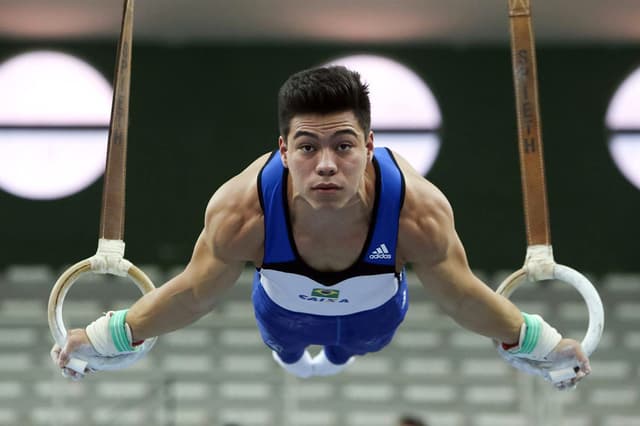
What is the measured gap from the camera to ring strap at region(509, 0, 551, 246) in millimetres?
3297

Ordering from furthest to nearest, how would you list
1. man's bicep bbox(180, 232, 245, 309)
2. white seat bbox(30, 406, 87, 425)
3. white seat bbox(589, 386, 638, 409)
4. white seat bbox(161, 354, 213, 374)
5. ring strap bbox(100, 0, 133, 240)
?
white seat bbox(161, 354, 213, 374) → white seat bbox(589, 386, 638, 409) → white seat bbox(30, 406, 87, 425) → ring strap bbox(100, 0, 133, 240) → man's bicep bbox(180, 232, 245, 309)

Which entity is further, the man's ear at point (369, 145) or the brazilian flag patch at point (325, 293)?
the brazilian flag patch at point (325, 293)

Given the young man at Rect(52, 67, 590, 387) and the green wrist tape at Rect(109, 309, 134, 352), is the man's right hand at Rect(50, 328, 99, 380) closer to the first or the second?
the young man at Rect(52, 67, 590, 387)

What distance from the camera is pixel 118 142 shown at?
11.1 feet

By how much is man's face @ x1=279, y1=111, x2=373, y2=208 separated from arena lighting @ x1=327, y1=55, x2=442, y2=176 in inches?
181

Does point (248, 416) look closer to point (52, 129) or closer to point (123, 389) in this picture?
point (123, 389)

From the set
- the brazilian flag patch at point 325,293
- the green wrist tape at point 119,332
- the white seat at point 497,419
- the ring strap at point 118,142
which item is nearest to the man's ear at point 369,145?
the brazilian flag patch at point 325,293

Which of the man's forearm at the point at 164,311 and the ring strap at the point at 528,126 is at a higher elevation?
the ring strap at the point at 528,126

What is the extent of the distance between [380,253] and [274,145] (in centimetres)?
447

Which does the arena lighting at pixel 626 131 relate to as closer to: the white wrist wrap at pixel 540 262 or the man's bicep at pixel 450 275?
the white wrist wrap at pixel 540 262

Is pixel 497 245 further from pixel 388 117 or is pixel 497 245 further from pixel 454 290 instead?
pixel 454 290

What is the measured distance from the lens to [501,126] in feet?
24.8

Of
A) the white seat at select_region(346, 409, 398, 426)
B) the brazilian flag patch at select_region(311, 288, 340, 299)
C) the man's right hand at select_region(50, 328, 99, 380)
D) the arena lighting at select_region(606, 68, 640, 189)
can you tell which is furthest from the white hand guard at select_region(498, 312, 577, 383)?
the arena lighting at select_region(606, 68, 640, 189)

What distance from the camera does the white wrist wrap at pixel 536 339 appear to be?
10.7 ft
